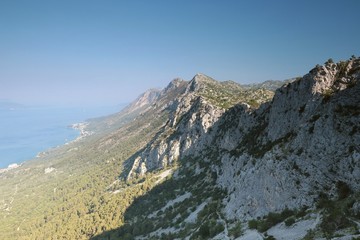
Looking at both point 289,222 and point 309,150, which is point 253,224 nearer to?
point 289,222

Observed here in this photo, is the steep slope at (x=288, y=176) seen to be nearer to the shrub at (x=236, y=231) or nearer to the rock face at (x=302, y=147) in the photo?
the rock face at (x=302, y=147)

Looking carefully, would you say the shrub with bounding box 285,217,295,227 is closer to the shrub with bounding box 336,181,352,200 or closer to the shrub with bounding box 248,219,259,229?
the shrub with bounding box 336,181,352,200

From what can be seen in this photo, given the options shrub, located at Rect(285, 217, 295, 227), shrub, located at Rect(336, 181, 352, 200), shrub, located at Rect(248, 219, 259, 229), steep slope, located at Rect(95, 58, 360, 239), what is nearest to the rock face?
steep slope, located at Rect(95, 58, 360, 239)

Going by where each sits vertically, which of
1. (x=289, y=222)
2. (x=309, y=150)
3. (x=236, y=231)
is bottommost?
(x=236, y=231)

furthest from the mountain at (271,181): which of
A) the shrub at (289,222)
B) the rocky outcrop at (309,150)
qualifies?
the rocky outcrop at (309,150)

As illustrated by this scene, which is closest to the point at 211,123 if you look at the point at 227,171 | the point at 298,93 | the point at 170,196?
the point at 170,196

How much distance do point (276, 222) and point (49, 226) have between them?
158 metres

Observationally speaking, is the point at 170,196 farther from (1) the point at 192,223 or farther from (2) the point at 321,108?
(2) the point at 321,108

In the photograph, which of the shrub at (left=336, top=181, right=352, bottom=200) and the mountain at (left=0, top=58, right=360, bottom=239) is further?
the mountain at (left=0, top=58, right=360, bottom=239)

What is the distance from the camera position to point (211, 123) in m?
150

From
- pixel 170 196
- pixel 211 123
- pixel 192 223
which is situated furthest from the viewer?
pixel 211 123

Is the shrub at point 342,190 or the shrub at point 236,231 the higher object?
the shrub at point 342,190

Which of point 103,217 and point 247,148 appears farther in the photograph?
point 103,217

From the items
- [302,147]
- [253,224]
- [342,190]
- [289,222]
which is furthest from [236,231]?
[342,190]
